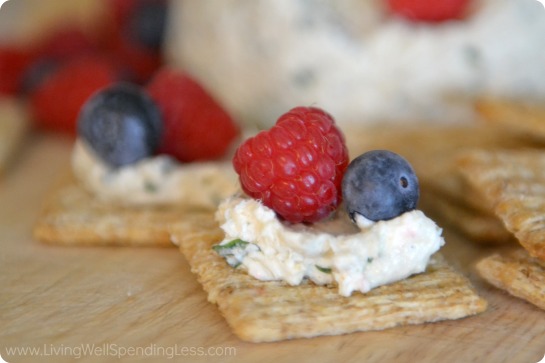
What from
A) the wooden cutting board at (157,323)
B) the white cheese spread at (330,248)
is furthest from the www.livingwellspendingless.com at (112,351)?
the white cheese spread at (330,248)

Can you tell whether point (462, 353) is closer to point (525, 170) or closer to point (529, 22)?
point (525, 170)

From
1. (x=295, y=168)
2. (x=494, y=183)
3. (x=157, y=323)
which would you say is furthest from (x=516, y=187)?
(x=157, y=323)

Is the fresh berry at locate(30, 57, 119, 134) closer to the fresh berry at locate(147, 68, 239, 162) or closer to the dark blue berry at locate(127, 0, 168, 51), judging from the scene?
the dark blue berry at locate(127, 0, 168, 51)

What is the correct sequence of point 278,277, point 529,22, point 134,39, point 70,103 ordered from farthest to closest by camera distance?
point 134,39, point 70,103, point 529,22, point 278,277

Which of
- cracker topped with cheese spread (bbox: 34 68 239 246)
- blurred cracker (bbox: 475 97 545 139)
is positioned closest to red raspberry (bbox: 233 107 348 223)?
cracker topped with cheese spread (bbox: 34 68 239 246)

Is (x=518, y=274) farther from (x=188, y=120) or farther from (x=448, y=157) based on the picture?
(x=188, y=120)

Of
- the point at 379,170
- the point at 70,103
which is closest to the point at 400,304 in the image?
the point at 379,170
